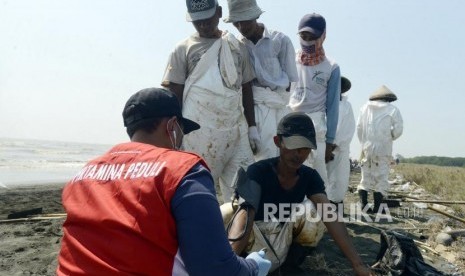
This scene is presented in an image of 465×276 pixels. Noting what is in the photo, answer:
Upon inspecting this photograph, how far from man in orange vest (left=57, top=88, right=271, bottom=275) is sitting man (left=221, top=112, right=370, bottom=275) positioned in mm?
1718

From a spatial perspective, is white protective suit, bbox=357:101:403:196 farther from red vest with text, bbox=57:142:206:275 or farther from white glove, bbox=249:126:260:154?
red vest with text, bbox=57:142:206:275

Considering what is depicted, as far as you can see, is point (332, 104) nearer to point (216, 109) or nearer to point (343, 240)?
point (216, 109)

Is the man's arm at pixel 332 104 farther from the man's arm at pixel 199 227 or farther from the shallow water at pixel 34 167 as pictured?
the shallow water at pixel 34 167

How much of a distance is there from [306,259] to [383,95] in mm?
4609

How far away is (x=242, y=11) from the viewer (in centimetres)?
393

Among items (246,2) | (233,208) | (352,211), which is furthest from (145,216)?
(352,211)

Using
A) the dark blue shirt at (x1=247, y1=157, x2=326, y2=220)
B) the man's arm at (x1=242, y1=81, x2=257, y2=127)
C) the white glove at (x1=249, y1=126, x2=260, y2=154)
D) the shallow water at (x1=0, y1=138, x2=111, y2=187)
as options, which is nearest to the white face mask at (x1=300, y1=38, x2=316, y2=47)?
the man's arm at (x1=242, y1=81, x2=257, y2=127)

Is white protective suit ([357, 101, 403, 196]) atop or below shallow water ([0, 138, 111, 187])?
atop

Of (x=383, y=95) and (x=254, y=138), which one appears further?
(x=383, y=95)

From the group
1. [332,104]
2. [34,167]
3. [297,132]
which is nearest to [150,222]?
[297,132]

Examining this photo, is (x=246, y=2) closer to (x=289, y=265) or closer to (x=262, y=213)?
(x=262, y=213)

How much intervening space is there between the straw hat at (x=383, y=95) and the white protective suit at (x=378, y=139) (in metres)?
0.08

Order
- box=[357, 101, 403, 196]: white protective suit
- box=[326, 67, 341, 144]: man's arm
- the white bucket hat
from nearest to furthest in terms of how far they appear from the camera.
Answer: the white bucket hat, box=[326, 67, 341, 144]: man's arm, box=[357, 101, 403, 196]: white protective suit

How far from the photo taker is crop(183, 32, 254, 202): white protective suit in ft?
12.4
